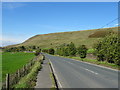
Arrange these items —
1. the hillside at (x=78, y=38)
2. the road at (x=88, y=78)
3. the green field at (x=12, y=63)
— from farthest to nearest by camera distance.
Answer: the hillside at (x=78, y=38) → the green field at (x=12, y=63) → the road at (x=88, y=78)

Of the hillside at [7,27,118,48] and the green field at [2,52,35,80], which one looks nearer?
the green field at [2,52,35,80]

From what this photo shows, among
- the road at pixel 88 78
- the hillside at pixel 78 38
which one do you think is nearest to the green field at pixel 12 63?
the road at pixel 88 78

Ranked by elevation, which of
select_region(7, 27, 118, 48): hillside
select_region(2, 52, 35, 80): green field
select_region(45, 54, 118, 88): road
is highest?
select_region(7, 27, 118, 48): hillside

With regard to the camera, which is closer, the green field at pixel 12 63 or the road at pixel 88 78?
the road at pixel 88 78

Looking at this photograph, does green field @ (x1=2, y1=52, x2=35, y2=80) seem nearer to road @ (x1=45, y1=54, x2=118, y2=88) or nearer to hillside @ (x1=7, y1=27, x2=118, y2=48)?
road @ (x1=45, y1=54, x2=118, y2=88)

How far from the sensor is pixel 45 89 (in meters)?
9.59

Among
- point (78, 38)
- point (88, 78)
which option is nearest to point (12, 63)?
point (88, 78)

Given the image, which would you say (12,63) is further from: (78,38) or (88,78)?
(78,38)

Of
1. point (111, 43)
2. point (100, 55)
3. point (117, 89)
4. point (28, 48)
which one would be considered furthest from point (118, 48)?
point (28, 48)

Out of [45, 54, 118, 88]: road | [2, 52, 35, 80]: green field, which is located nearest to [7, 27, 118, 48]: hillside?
[2, 52, 35, 80]: green field

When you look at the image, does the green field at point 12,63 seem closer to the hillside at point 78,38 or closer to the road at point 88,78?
the road at point 88,78

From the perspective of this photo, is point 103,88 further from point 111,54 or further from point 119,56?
point 111,54

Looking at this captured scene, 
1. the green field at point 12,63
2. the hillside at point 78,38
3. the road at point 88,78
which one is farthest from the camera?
the hillside at point 78,38

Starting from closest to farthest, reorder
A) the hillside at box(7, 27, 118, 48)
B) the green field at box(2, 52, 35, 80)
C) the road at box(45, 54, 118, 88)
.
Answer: the road at box(45, 54, 118, 88) < the green field at box(2, 52, 35, 80) < the hillside at box(7, 27, 118, 48)
